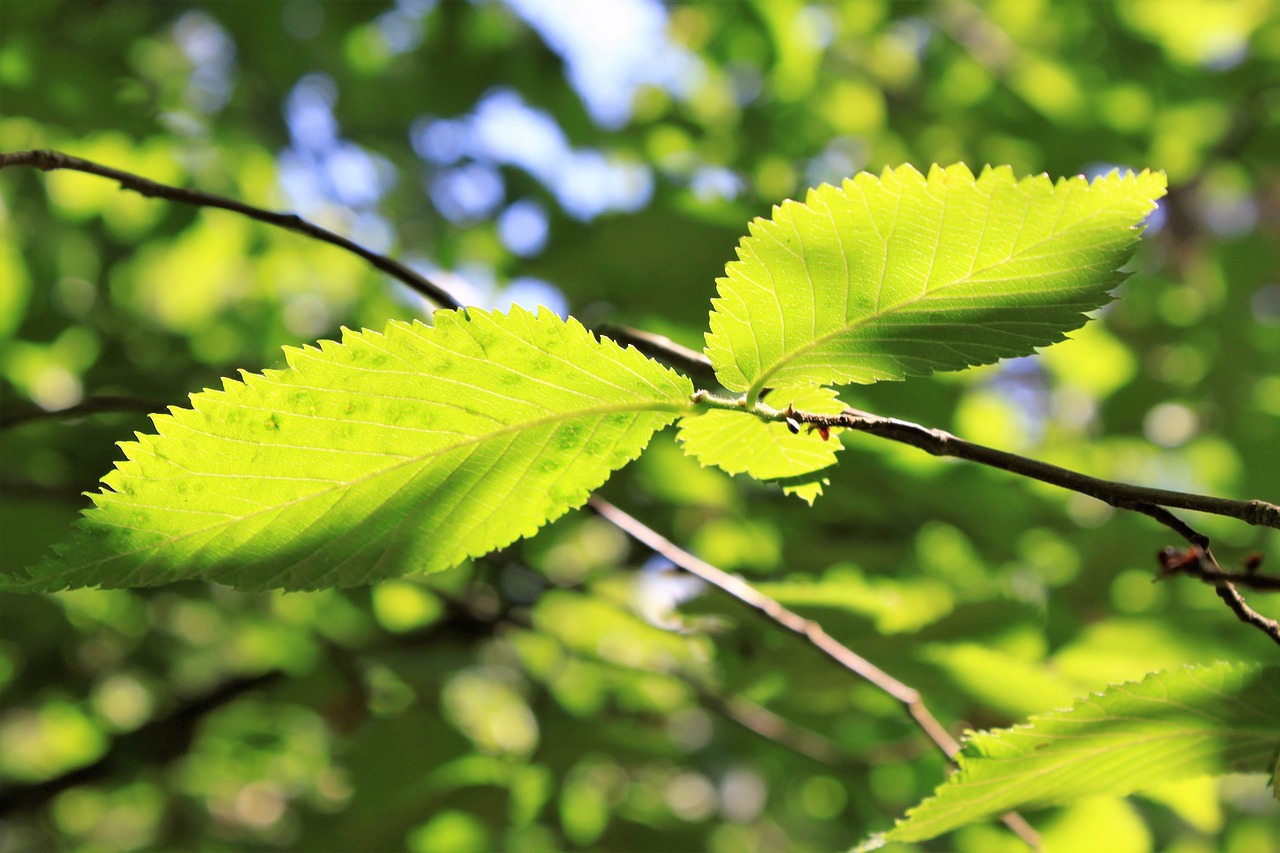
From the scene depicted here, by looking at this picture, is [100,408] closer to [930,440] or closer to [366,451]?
[366,451]

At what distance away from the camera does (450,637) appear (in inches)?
73.6

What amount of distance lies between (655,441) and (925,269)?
0.98 meters

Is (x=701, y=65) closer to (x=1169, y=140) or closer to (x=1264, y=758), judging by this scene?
(x=1169, y=140)

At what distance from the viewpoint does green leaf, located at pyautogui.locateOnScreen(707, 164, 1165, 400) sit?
0.55 meters

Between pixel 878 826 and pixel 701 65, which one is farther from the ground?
pixel 701 65

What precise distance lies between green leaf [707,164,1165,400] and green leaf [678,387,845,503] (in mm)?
26

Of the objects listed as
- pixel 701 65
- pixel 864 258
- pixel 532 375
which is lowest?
pixel 532 375

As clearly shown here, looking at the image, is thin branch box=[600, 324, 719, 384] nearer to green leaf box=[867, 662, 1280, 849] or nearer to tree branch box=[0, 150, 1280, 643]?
tree branch box=[0, 150, 1280, 643]

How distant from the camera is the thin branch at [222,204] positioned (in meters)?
0.63

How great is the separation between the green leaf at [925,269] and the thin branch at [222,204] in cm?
23

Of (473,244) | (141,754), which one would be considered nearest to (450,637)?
(141,754)

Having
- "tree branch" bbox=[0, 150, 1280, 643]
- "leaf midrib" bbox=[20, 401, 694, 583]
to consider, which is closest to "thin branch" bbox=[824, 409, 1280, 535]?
"tree branch" bbox=[0, 150, 1280, 643]

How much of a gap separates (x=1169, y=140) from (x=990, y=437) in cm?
93

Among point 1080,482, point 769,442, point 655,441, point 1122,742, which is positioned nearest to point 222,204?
point 769,442
